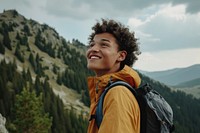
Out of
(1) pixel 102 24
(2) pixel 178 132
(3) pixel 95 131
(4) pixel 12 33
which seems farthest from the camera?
(4) pixel 12 33

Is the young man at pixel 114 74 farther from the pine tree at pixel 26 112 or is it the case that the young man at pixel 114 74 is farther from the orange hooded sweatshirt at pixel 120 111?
the pine tree at pixel 26 112

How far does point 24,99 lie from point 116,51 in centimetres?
5552

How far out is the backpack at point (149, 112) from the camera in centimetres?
360

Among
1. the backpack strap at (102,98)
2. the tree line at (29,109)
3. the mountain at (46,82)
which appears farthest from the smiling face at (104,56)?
the mountain at (46,82)

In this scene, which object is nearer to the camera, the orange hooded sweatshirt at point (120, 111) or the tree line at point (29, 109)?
the orange hooded sweatshirt at point (120, 111)

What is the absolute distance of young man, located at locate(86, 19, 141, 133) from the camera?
127 inches

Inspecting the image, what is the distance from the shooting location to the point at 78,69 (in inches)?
7761

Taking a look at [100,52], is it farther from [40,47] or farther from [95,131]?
[40,47]

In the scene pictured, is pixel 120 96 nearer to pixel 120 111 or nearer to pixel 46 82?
pixel 120 111

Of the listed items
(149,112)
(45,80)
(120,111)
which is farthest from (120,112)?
(45,80)

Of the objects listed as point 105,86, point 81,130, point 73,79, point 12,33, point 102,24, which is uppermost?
point 12,33

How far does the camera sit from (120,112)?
3.21m

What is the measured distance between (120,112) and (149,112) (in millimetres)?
580

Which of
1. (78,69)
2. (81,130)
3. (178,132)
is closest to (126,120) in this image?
(81,130)
